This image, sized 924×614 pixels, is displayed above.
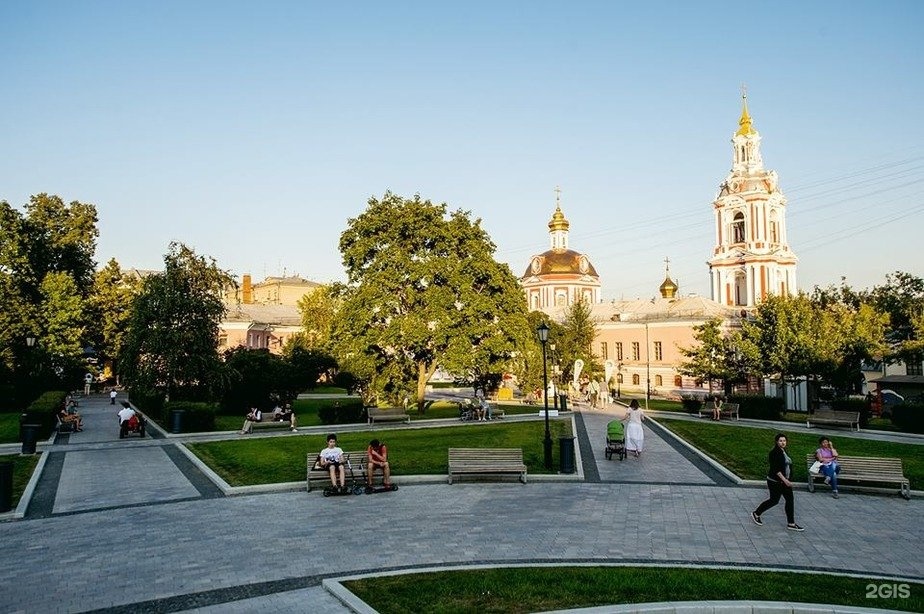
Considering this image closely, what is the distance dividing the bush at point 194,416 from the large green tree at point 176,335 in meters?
4.82

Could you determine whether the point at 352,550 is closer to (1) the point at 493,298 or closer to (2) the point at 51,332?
(1) the point at 493,298

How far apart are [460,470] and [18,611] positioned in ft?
32.4

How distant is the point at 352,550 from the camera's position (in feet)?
36.3

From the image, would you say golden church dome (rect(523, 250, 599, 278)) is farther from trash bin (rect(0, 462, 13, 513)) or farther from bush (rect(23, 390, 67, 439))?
trash bin (rect(0, 462, 13, 513))

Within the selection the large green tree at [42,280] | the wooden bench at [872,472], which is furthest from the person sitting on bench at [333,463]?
the large green tree at [42,280]

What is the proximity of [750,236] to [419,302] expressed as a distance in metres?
45.7

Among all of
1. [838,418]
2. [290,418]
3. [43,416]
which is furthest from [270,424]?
[838,418]

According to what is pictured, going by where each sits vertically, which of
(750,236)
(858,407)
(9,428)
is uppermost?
(750,236)

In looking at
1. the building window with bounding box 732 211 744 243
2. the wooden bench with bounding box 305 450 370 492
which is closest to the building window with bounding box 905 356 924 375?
the building window with bounding box 732 211 744 243

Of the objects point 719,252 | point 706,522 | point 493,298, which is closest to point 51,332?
point 493,298

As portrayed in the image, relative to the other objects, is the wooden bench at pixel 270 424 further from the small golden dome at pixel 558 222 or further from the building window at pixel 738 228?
the small golden dome at pixel 558 222

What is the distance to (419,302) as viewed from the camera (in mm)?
34219

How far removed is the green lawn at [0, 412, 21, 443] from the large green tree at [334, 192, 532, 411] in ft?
45.9

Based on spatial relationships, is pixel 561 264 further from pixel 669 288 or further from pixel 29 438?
pixel 29 438
